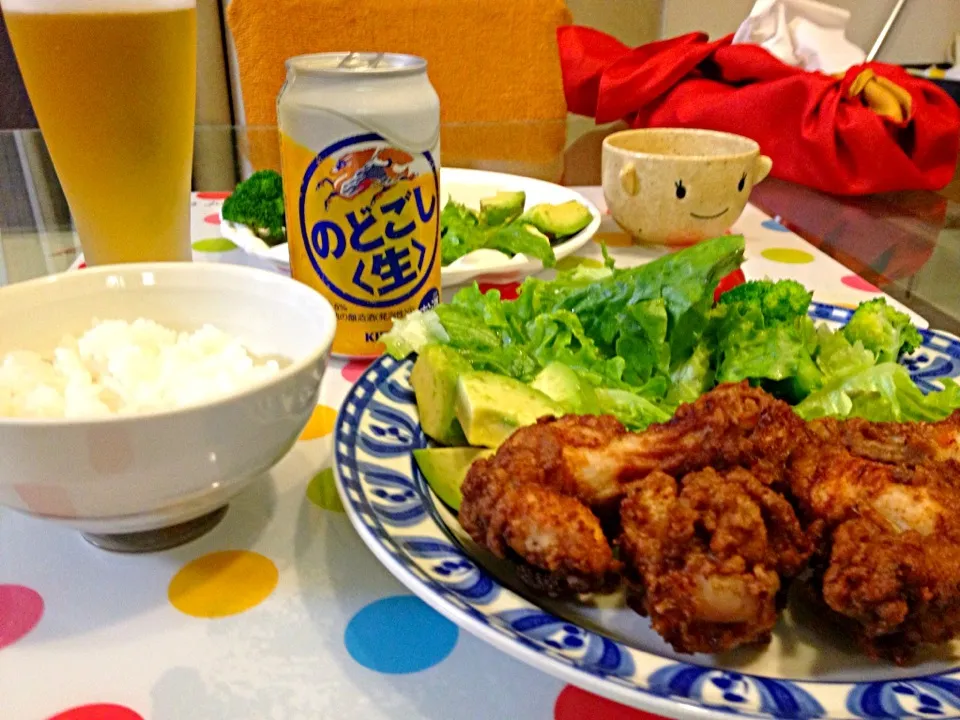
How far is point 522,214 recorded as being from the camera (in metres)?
1.44

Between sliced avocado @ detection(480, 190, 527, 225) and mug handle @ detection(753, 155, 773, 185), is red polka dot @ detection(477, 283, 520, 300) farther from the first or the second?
mug handle @ detection(753, 155, 773, 185)

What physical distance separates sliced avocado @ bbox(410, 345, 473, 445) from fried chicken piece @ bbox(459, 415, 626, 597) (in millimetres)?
134

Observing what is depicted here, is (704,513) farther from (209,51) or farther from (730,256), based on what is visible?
(209,51)

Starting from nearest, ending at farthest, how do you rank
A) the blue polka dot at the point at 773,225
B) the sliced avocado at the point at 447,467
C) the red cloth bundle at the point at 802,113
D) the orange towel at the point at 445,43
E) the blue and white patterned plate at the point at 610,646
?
the blue and white patterned plate at the point at 610,646, the sliced avocado at the point at 447,467, the blue polka dot at the point at 773,225, the red cloth bundle at the point at 802,113, the orange towel at the point at 445,43

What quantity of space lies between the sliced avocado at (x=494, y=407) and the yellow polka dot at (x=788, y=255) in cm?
83

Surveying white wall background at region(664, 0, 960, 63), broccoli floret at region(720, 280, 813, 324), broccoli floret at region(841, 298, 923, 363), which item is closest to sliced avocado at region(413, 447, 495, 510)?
broccoli floret at region(720, 280, 813, 324)

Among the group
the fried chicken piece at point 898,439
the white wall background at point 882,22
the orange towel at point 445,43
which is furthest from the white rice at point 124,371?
the white wall background at point 882,22

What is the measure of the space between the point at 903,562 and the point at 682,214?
0.94 metres

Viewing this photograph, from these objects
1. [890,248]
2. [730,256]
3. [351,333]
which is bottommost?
[890,248]

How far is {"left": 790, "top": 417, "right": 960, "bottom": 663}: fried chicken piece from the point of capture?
0.51 m

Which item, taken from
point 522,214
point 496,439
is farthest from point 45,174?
point 496,439

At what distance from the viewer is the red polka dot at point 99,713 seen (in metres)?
0.51

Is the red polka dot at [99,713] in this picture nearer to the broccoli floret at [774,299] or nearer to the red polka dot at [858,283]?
the broccoli floret at [774,299]

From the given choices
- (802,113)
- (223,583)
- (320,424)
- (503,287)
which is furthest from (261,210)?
(802,113)
